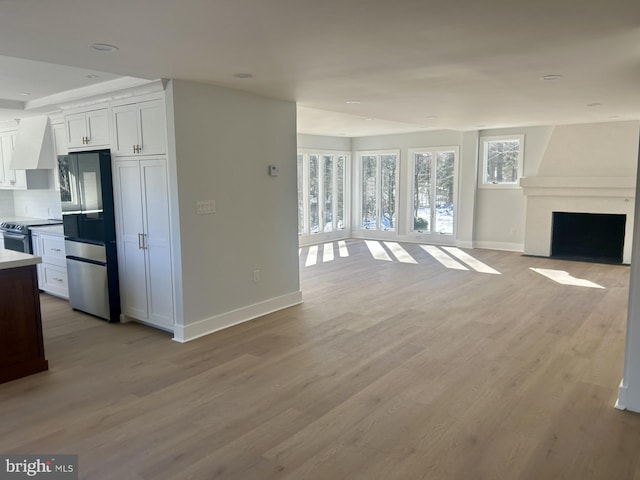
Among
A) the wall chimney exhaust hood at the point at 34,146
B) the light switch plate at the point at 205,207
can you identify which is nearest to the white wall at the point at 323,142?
the wall chimney exhaust hood at the point at 34,146

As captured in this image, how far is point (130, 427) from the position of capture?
110 inches

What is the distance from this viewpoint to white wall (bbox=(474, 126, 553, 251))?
8761mm

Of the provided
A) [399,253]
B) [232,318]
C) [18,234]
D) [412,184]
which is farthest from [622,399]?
[412,184]

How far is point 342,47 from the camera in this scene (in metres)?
2.98

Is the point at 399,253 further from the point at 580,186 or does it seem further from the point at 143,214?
the point at 143,214

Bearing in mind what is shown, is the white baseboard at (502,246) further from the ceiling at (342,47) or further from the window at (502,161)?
the ceiling at (342,47)

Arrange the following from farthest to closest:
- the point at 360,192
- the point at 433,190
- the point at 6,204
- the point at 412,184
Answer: the point at 360,192, the point at 412,184, the point at 433,190, the point at 6,204

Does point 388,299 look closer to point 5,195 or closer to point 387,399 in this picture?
point 387,399

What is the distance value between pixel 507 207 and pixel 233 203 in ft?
21.8

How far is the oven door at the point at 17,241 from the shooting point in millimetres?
5977

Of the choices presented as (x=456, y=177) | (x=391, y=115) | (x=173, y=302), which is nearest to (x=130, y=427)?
(x=173, y=302)

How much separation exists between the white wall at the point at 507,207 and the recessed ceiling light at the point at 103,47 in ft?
26.2

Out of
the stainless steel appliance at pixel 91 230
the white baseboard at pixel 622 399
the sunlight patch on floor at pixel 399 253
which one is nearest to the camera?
the white baseboard at pixel 622 399

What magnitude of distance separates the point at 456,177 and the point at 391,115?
3894mm
